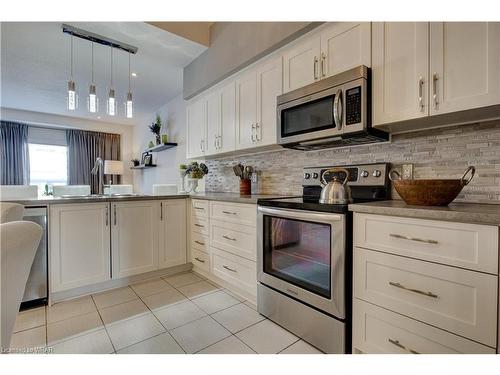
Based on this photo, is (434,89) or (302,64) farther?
(302,64)

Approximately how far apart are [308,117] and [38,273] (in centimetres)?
244

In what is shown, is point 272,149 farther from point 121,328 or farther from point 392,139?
point 121,328

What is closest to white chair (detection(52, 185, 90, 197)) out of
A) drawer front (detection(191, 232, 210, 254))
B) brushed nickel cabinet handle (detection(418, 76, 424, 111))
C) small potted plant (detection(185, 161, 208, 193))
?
small potted plant (detection(185, 161, 208, 193))

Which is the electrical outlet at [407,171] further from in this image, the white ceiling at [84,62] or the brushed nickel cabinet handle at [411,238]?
the white ceiling at [84,62]

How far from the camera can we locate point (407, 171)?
1.65m

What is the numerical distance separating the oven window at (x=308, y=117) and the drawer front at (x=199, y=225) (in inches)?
47.2

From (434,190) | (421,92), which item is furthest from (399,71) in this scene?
(434,190)

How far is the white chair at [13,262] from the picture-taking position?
2.28 ft

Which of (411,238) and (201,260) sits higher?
(411,238)

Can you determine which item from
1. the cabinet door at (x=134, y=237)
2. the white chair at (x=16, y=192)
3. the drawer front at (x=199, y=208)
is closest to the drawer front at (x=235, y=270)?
the drawer front at (x=199, y=208)

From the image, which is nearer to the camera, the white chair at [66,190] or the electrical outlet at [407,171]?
the electrical outlet at [407,171]

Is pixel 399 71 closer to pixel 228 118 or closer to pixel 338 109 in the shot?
pixel 338 109

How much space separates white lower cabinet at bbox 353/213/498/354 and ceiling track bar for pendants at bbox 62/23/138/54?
114 inches
